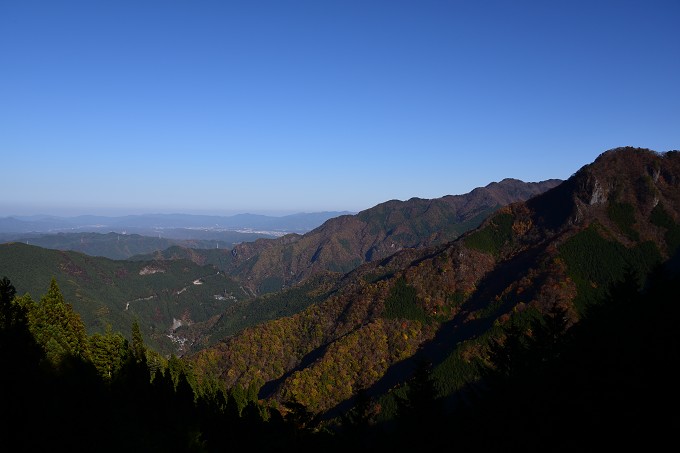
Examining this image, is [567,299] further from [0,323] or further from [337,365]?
[0,323]

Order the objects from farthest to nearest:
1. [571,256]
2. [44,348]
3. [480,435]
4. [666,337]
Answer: [571,256] → [44,348] → [666,337] → [480,435]

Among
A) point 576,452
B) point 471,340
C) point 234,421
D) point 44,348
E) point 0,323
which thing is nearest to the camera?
point 576,452

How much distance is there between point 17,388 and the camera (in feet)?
121

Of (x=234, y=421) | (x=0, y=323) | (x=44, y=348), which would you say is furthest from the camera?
(x=234, y=421)

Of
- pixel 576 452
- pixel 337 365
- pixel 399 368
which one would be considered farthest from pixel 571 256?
pixel 576 452

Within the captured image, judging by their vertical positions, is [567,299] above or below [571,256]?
below

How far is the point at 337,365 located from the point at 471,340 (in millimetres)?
58301

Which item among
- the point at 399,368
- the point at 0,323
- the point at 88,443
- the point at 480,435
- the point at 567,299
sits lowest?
the point at 399,368

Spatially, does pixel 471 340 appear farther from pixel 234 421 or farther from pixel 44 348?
pixel 44 348

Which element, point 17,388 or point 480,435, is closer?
point 480,435

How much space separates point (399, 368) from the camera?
598ft

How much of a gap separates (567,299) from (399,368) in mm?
76306

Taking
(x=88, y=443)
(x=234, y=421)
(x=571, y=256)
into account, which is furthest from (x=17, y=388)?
(x=571, y=256)

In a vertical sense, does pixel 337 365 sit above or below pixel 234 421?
below
